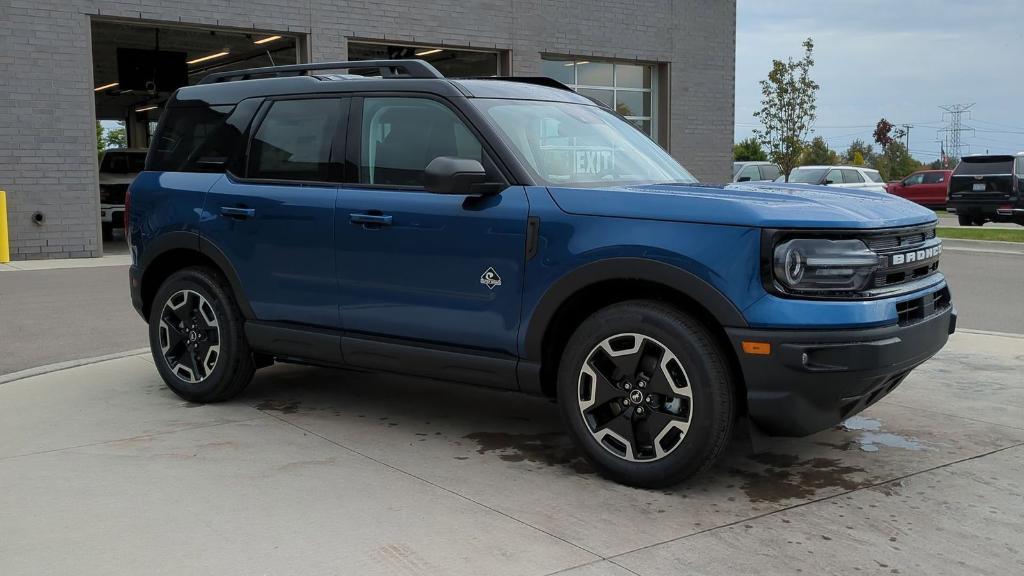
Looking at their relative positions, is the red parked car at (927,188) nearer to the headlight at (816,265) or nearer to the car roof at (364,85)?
the car roof at (364,85)

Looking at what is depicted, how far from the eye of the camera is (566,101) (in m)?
5.56

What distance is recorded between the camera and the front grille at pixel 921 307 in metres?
4.26

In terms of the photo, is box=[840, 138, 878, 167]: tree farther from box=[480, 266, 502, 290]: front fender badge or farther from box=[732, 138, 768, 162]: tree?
box=[480, 266, 502, 290]: front fender badge

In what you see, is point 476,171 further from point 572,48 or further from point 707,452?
point 572,48

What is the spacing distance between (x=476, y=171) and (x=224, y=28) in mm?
14709

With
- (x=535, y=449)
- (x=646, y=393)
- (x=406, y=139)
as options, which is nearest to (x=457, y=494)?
(x=535, y=449)

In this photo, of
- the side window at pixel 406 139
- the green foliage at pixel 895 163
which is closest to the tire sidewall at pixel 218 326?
the side window at pixel 406 139

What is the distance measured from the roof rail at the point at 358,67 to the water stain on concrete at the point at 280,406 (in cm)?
201

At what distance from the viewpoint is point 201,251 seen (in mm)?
5871

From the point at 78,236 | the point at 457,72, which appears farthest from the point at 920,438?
the point at 457,72

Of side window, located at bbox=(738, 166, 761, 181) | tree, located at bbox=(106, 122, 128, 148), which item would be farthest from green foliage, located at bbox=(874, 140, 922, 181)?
tree, located at bbox=(106, 122, 128, 148)

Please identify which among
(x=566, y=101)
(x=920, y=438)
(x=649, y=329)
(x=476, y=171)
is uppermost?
(x=566, y=101)

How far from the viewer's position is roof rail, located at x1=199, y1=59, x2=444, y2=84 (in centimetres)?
536

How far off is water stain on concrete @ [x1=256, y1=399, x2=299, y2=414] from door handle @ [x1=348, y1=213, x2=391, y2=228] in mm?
1380
